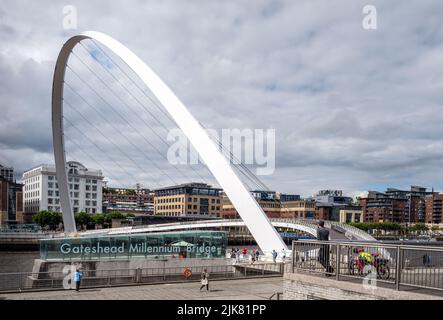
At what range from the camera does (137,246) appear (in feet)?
77.3

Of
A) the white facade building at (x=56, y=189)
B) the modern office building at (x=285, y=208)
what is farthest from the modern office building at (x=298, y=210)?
the white facade building at (x=56, y=189)

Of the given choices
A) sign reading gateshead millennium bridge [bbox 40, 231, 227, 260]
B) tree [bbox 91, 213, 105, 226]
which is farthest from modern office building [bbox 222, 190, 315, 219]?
sign reading gateshead millennium bridge [bbox 40, 231, 227, 260]

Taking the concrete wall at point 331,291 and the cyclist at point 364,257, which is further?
the cyclist at point 364,257

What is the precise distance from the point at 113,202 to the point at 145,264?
16052 cm

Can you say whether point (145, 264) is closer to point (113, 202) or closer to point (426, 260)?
point (426, 260)

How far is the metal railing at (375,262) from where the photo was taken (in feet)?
25.9

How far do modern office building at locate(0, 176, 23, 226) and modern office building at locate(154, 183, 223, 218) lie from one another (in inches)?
1591

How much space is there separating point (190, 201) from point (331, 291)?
11412 centimetres

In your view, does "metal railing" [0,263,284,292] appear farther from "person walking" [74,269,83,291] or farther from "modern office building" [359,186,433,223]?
"modern office building" [359,186,433,223]

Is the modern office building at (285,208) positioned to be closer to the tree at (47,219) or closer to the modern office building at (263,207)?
the modern office building at (263,207)

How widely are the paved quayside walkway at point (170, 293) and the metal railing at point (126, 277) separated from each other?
83cm

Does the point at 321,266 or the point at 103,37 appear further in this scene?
the point at 103,37

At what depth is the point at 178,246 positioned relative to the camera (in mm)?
24531
